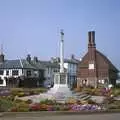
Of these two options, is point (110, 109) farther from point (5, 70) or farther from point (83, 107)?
point (5, 70)

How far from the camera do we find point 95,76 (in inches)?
3223

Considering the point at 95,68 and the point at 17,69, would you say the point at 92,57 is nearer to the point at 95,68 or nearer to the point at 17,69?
the point at 95,68

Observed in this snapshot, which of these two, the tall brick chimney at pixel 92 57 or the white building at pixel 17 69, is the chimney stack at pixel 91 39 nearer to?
the tall brick chimney at pixel 92 57

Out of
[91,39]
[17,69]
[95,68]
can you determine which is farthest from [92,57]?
[17,69]

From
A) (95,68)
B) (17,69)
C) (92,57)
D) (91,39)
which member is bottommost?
(95,68)

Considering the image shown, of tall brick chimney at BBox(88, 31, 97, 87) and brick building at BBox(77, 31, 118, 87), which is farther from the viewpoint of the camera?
tall brick chimney at BBox(88, 31, 97, 87)

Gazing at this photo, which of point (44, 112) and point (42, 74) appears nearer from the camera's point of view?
point (44, 112)

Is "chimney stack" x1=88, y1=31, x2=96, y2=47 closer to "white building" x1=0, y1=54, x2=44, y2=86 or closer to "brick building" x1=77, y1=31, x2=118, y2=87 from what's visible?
"brick building" x1=77, y1=31, x2=118, y2=87

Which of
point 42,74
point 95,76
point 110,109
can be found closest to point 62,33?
point 110,109

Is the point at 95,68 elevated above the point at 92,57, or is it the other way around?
the point at 92,57

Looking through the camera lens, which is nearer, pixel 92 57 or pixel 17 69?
pixel 92 57

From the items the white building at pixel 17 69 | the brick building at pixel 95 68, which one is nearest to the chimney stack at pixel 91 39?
the brick building at pixel 95 68

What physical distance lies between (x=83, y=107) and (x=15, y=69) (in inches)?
2554

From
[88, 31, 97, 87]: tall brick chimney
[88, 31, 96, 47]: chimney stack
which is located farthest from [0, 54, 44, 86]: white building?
[88, 31, 96, 47]: chimney stack
